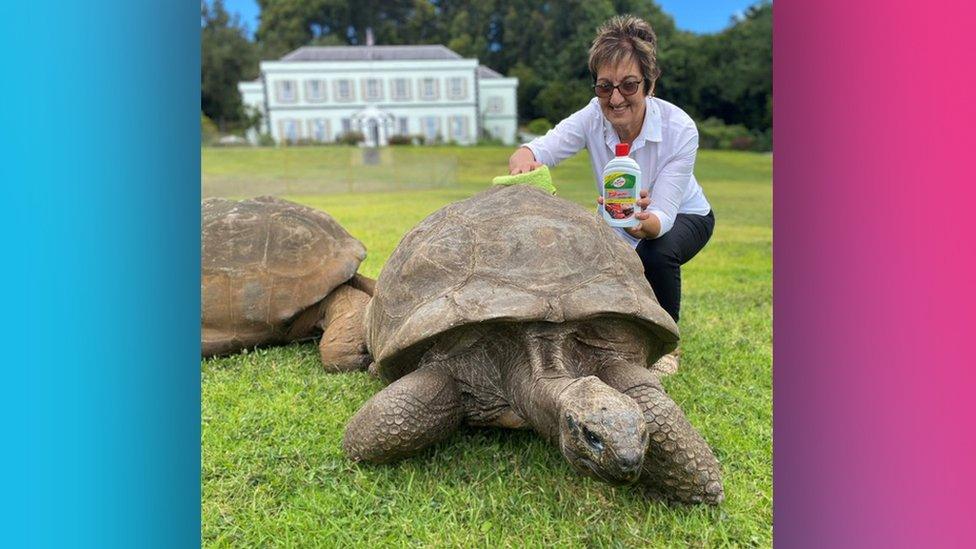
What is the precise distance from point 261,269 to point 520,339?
5.90ft

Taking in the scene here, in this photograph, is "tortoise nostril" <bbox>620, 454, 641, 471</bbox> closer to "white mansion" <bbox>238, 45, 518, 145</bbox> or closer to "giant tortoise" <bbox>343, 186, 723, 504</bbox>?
"giant tortoise" <bbox>343, 186, 723, 504</bbox>

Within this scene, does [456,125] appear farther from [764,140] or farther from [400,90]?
[764,140]

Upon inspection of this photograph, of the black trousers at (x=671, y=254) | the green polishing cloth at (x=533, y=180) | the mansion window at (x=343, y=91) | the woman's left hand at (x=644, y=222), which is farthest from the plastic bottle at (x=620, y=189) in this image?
the mansion window at (x=343, y=91)

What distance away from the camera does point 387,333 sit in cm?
237
